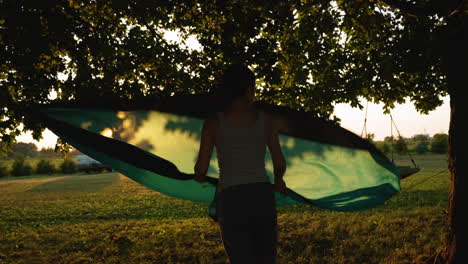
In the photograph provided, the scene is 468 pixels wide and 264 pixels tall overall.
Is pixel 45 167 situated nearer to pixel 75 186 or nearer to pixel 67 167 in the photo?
pixel 67 167

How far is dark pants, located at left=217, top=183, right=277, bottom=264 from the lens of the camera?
2.33m

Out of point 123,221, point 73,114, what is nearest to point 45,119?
point 73,114

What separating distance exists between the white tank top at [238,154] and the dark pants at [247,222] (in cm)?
6

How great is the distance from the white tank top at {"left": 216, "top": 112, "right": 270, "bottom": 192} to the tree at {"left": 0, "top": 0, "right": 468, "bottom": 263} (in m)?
2.96

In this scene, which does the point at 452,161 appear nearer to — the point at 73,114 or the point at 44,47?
the point at 73,114

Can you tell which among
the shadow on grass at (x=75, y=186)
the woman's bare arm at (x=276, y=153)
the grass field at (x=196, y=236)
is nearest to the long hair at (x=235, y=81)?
the woman's bare arm at (x=276, y=153)

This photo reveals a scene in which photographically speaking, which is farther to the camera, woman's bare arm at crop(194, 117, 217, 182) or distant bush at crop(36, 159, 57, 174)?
distant bush at crop(36, 159, 57, 174)

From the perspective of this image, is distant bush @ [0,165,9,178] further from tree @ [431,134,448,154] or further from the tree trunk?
tree @ [431,134,448,154]

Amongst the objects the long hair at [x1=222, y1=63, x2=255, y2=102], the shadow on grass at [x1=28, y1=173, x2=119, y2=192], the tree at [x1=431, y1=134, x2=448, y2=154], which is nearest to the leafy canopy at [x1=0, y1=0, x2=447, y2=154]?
the long hair at [x1=222, y1=63, x2=255, y2=102]

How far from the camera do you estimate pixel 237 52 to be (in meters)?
6.11

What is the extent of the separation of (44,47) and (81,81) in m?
0.85

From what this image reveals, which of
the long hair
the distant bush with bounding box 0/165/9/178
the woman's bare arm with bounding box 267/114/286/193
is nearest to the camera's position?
the long hair

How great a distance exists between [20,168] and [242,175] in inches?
2333

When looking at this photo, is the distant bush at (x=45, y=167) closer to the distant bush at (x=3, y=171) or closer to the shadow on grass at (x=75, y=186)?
the distant bush at (x=3, y=171)
